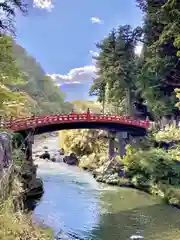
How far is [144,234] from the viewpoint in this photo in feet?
55.9

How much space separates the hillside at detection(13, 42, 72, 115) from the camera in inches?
3467

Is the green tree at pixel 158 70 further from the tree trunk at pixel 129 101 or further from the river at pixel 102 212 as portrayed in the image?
the river at pixel 102 212

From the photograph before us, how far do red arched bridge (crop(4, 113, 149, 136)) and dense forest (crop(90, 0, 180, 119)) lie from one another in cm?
295

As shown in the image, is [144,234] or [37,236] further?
[144,234]

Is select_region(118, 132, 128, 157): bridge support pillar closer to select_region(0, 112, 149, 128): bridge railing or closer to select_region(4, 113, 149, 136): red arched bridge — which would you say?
select_region(4, 113, 149, 136): red arched bridge

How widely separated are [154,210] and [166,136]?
36.9 ft

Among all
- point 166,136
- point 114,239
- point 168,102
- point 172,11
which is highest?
point 172,11

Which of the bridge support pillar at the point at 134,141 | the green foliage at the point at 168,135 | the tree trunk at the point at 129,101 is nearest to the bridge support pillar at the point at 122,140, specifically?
the bridge support pillar at the point at 134,141

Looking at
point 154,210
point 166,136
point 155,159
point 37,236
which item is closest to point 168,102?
point 166,136

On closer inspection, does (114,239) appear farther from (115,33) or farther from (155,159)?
(115,33)

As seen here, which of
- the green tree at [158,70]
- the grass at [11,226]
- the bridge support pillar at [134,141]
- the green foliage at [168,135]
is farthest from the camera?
the bridge support pillar at [134,141]

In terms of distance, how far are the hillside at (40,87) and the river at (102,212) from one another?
57.3 meters

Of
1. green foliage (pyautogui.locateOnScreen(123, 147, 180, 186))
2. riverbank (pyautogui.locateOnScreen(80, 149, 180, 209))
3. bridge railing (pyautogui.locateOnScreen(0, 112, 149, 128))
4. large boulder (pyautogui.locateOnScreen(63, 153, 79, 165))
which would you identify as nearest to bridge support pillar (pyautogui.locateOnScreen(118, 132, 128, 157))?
bridge railing (pyautogui.locateOnScreen(0, 112, 149, 128))

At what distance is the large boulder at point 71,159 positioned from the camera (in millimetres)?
40675
